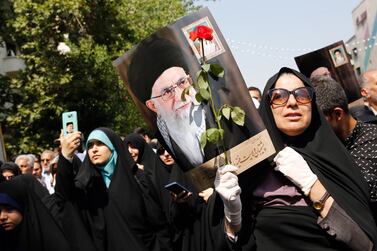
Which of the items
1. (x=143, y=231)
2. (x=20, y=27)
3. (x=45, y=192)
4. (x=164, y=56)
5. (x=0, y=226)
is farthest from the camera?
(x=20, y=27)

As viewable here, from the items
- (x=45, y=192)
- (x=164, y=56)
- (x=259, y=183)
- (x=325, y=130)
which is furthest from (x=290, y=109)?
(x=45, y=192)

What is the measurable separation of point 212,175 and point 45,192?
3.72 metres

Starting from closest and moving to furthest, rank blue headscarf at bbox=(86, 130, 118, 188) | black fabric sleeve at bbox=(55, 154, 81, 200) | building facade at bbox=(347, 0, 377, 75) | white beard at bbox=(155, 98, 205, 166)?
white beard at bbox=(155, 98, 205, 166) → black fabric sleeve at bbox=(55, 154, 81, 200) → blue headscarf at bbox=(86, 130, 118, 188) → building facade at bbox=(347, 0, 377, 75)

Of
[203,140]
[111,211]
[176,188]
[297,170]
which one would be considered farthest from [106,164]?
[297,170]

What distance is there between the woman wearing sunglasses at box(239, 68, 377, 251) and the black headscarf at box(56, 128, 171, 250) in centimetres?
173

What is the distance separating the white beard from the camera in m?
3.07

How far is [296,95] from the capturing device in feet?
9.82

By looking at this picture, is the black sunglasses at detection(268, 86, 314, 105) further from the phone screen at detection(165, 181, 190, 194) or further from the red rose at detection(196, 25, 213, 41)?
the phone screen at detection(165, 181, 190, 194)

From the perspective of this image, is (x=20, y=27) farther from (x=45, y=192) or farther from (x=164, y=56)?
(x=164, y=56)

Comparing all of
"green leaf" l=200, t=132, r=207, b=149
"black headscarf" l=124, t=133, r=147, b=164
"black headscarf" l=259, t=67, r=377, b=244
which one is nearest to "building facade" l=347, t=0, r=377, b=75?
"black headscarf" l=124, t=133, r=147, b=164

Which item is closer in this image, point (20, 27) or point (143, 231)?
point (143, 231)

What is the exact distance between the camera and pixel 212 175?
3010 mm

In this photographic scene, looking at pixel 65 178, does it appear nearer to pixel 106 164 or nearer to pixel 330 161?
pixel 106 164

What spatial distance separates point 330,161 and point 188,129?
707 mm
